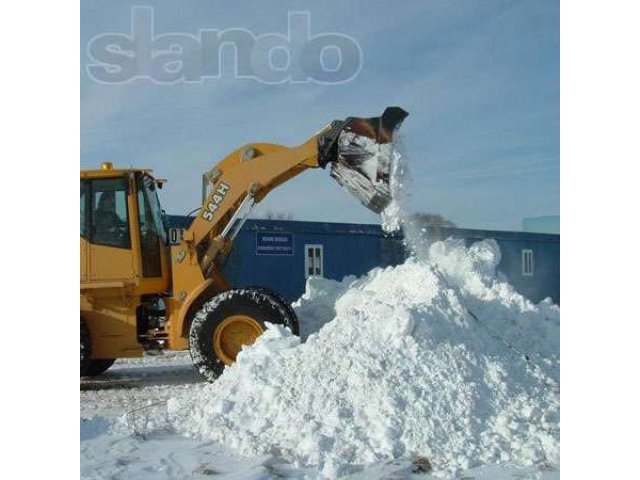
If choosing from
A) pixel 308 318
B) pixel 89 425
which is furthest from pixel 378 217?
pixel 89 425

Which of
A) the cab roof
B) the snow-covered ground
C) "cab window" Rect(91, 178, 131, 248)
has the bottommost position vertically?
the snow-covered ground

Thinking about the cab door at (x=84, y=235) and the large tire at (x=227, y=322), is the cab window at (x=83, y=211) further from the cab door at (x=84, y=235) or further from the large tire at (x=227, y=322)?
the large tire at (x=227, y=322)

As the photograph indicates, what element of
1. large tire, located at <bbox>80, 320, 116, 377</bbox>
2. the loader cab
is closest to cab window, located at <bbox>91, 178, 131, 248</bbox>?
the loader cab

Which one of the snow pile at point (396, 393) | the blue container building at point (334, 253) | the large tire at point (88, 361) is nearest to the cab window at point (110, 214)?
the blue container building at point (334, 253)

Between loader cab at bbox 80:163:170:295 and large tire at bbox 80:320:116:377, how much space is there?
44 cm

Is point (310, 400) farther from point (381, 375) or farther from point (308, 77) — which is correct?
A: point (308, 77)

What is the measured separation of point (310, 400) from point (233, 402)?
0.55 metres

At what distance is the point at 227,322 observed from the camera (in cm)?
658

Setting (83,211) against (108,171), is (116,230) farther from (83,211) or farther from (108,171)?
(108,171)

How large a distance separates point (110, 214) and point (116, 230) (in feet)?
0.49

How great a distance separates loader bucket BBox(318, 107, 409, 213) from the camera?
21.3 feet

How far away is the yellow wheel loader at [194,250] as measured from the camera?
6582mm

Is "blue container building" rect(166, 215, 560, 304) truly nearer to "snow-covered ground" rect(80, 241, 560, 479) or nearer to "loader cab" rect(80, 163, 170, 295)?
"loader cab" rect(80, 163, 170, 295)

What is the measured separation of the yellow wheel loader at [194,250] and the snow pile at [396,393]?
64 centimetres
